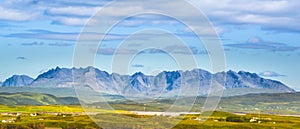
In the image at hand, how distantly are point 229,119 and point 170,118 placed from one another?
32823mm

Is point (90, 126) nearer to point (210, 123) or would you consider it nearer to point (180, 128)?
point (180, 128)

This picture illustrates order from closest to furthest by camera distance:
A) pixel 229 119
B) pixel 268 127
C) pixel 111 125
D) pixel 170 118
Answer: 1. pixel 111 125
2. pixel 170 118
3. pixel 268 127
4. pixel 229 119

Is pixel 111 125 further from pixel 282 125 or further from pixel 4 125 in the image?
pixel 282 125

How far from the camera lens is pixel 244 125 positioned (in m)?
136

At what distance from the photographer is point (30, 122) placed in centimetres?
13225

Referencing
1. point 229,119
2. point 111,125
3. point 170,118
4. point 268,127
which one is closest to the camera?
point 111,125

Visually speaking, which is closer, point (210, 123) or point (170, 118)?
point (170, 118)

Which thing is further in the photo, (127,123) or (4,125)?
(4,125)

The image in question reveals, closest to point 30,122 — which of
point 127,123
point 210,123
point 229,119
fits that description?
point 127,123

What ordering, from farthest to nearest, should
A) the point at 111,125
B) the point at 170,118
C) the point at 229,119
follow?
the point at 229,119, the point at 170,118, the point at 111,125

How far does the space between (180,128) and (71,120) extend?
28.3m

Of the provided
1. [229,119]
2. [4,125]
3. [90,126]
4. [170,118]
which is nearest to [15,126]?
[4,125]

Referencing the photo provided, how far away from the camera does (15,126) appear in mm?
125062

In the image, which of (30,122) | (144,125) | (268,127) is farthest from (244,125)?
(30,122)
